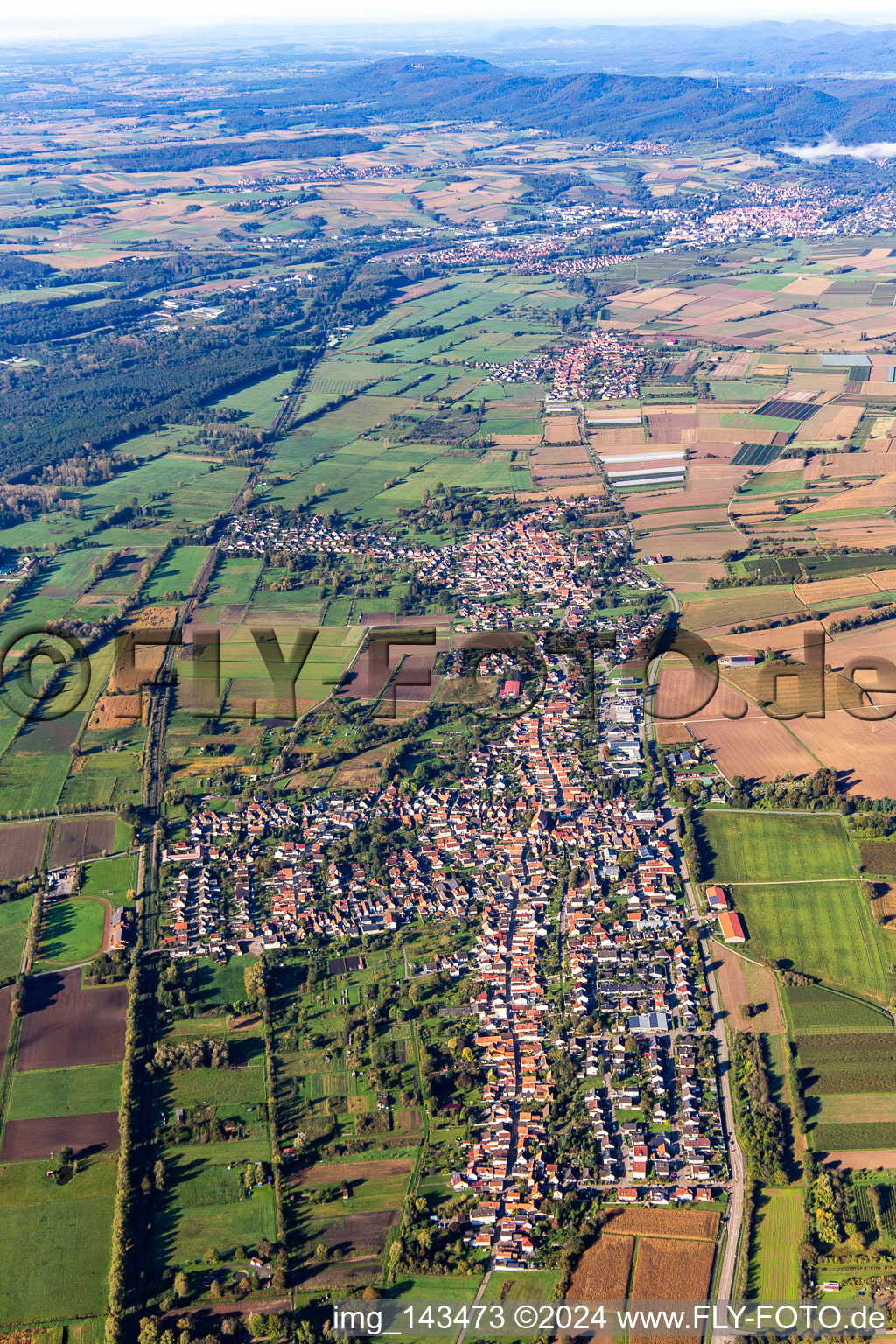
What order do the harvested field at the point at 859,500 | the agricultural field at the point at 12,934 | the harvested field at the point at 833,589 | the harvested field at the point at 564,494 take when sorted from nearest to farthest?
the agricultural field at the point at 12,934, the harvested field at the point at 833,589, the harvested field at the point at 859,500, the harvested field at the point at 564,494

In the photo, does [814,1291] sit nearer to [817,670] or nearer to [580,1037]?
[580,1037]

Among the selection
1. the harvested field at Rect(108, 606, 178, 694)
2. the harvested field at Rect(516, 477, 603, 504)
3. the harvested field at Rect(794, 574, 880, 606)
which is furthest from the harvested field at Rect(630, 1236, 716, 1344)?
the harvested field at Rect(516, 477, 603, 504)

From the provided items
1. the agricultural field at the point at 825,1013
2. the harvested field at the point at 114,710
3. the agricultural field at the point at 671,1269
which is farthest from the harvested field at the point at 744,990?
the harvested field at the point at 114,710

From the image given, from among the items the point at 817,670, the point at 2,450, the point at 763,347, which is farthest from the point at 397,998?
the point at 763,347

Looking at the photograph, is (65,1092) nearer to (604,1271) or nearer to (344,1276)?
(344,1276)

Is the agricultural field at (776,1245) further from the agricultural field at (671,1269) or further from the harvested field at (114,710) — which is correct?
the harvested field at (114,710)

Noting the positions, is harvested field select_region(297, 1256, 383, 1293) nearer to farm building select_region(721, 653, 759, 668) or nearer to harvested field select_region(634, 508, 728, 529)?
farm building select_region(721, 653, 759, 668)
